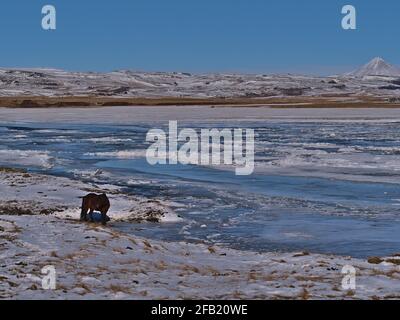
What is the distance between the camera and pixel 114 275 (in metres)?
9.47

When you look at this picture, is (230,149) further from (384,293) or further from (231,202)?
(384,293)

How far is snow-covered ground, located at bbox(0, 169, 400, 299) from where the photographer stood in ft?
28.1

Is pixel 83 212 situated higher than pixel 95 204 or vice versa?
pixel 95 204

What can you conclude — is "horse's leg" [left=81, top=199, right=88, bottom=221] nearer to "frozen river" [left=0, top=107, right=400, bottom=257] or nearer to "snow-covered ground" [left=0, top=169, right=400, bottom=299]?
"frozen river" [left=0, top=107, right=400, bottom=257]

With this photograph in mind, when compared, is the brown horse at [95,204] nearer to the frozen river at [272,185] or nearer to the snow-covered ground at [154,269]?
the frozen river at [272,185]

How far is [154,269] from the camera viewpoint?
33.2 ft

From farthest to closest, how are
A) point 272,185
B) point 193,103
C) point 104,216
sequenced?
1. point 193,103
2. point 272,185
3. point 104,216

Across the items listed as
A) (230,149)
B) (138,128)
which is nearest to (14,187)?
(230,149)

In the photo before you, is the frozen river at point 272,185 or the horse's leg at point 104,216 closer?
the frozen river at point 272,185

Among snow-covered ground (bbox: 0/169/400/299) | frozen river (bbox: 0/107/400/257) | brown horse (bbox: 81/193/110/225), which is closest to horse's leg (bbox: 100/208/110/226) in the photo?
brown horse (bbox: 81/193/110/225)

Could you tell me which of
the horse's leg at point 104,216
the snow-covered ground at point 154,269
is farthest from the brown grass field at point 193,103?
the snow-covered ground at point 154,269

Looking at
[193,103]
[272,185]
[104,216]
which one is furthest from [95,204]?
[193,103]

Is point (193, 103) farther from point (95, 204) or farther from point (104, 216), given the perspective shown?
point (95, 204)

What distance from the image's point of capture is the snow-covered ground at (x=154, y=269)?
8.58m
